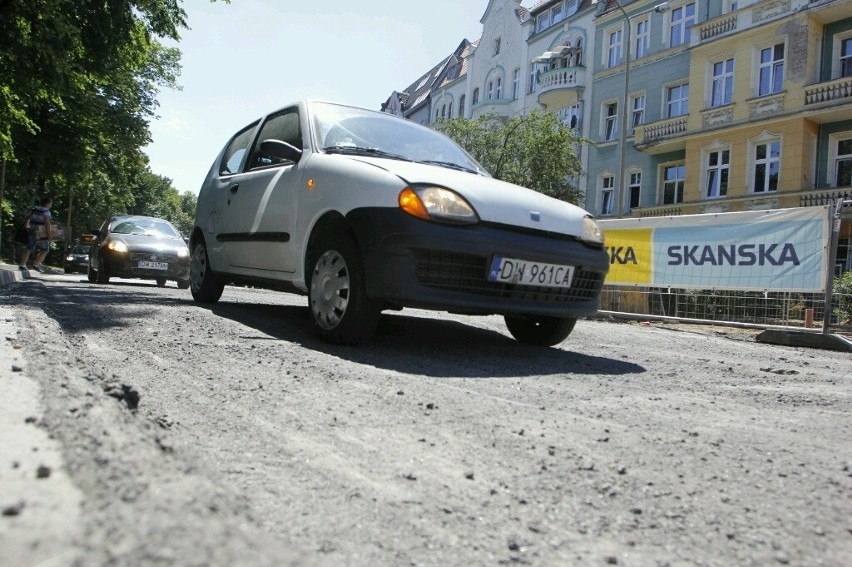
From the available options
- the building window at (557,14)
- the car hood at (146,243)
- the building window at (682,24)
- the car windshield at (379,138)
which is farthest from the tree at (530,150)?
the car windshield at (379,138)

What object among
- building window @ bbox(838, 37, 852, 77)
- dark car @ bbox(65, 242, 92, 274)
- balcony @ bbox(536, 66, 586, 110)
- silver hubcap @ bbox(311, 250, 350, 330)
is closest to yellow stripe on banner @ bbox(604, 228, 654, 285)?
silver hubcap @ bbox(311, 250, 350, 330)

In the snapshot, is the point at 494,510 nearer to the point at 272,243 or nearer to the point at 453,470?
the point at 453,470

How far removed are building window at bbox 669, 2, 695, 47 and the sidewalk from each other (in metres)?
29.2

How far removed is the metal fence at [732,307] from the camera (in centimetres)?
866

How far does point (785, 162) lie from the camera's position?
22688mm

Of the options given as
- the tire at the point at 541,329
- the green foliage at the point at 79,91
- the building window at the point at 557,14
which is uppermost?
the building window at the point at 557,14

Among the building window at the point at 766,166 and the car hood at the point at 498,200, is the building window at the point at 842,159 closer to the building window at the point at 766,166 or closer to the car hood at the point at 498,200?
the building window at the point at 766,166

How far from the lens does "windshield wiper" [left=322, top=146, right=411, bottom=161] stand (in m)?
5.08

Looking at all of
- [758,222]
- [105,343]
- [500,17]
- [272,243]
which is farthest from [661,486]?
[500,17]

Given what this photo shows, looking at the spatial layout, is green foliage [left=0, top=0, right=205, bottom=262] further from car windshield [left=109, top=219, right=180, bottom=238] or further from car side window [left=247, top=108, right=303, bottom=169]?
car side window [left=247, top=108, right=303, bottom=169]

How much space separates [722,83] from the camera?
83.4 feet

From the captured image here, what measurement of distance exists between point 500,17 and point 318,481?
4357cm

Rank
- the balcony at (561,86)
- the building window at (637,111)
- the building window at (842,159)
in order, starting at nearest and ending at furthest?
1. the building window at (842,159)
2. the building window at (637,111)
3. the balcony at (561,86)

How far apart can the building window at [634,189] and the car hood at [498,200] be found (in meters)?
25.6
